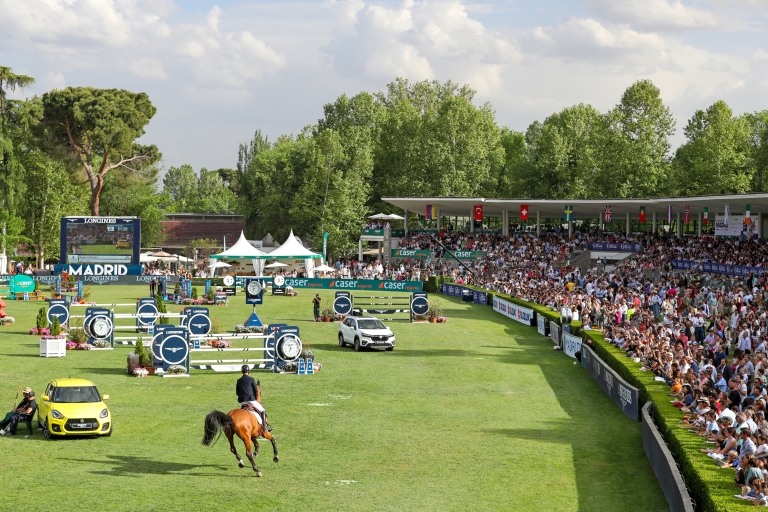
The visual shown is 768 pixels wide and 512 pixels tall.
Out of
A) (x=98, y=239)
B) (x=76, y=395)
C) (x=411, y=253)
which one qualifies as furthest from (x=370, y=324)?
(x=411, y=253)

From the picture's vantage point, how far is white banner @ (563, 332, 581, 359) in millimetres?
34188

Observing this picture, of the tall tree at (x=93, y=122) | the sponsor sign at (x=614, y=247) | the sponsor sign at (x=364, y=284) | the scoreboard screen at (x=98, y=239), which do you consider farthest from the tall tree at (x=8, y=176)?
the sponsor sign at (x=614, y=247)

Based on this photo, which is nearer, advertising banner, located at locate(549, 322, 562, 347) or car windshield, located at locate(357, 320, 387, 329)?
car windshield, located at locate(357, 320, 387, 329)

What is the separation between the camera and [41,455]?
17.9 meters

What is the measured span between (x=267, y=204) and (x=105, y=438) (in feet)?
256

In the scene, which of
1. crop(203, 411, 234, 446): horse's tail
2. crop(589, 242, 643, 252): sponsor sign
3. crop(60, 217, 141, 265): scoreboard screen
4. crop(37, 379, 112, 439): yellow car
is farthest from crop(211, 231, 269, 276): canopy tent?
crop(203, 411, 234, 446): horse's tail

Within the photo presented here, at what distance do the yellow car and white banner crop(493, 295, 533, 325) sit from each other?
96.0 ft

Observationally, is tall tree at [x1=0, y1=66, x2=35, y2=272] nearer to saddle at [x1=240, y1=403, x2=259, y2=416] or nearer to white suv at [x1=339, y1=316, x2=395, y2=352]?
white suv at [x1=339, y1=316, x2=395, y2=352]

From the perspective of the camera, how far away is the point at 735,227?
5534 cm

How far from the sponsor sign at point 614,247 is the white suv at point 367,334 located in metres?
35.4

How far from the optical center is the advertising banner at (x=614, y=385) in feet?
75.5

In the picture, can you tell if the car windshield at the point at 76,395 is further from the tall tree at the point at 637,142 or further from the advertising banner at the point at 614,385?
the tall tree at the point at 637,142

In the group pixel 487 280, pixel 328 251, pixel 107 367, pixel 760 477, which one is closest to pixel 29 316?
pixel 107 367

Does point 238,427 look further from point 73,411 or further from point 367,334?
point 367,334
